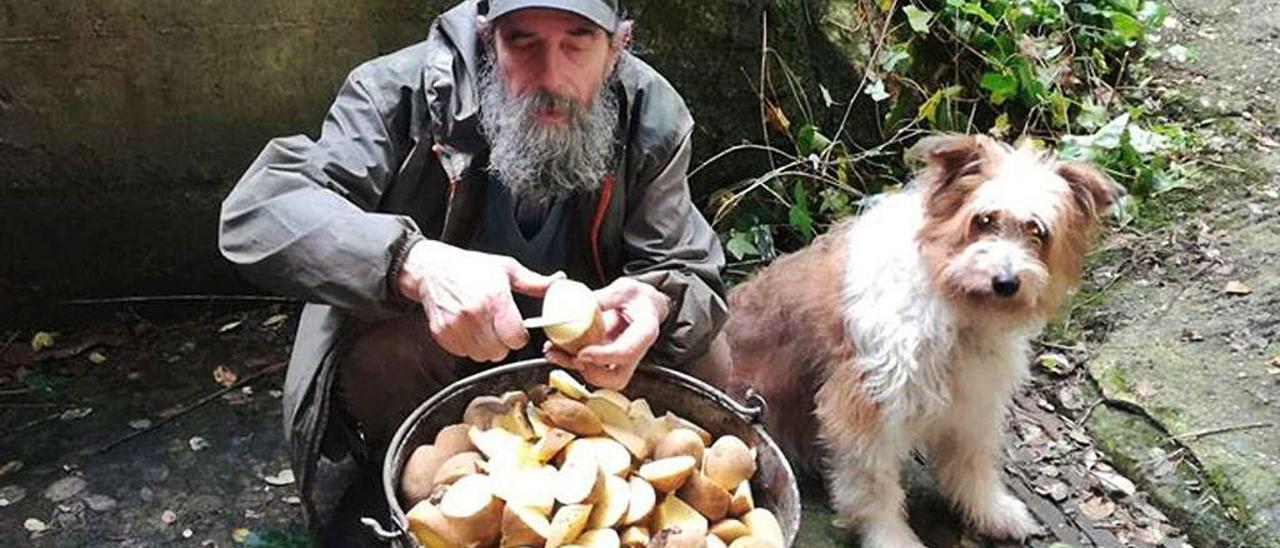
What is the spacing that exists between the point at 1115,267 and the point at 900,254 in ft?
4.81

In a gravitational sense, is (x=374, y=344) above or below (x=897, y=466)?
above

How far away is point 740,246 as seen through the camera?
3.75m

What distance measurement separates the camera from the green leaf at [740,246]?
374 centimetres

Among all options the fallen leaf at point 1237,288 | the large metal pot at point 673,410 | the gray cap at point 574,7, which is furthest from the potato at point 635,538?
the fallen leaf at point 1237,288

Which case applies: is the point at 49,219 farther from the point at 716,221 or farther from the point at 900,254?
the point at 900,254

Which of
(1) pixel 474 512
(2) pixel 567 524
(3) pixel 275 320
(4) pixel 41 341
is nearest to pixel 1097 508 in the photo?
(2) pixel 567 524

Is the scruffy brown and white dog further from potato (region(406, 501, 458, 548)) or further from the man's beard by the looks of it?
potato (region(406, 501, 458, 548))

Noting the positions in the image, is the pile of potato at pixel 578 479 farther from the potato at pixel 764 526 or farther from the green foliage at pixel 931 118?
the green foliage at pixel 931 118

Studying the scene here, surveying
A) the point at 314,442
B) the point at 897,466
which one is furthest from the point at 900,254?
the point at 314,442

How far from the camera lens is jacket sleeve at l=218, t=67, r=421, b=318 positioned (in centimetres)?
210

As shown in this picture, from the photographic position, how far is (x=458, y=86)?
241 centimetres

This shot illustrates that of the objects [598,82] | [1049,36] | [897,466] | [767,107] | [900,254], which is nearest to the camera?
[598,82]

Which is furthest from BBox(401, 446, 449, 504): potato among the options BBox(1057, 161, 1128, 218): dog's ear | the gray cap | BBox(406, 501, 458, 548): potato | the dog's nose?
BBox(1057, 161, 1128, 218): dog's ear

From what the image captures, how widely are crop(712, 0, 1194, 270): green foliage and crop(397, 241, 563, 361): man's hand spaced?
5.87ft
